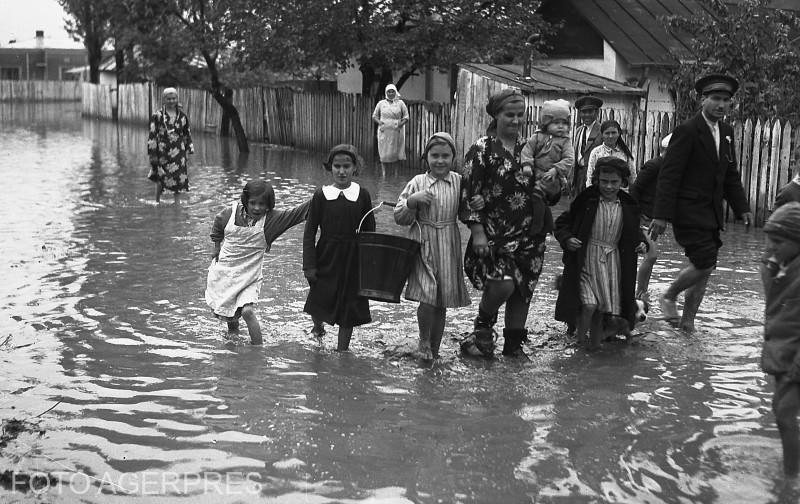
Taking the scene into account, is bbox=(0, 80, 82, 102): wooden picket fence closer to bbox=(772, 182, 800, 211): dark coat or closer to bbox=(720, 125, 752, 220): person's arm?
bbox=(720, 125, 752, 220): person's arm

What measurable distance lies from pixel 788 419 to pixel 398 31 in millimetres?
19795

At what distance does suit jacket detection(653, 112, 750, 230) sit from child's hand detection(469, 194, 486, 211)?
1642 millimetres

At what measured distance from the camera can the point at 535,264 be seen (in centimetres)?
723

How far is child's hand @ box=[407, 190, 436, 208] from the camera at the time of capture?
6.93 m

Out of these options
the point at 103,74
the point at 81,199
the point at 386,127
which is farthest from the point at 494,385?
the point at 103,74

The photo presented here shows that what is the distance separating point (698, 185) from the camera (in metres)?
7.89

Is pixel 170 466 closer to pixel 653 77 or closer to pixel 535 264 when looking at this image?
pixel 535 264

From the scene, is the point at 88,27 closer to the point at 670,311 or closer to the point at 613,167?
the point at 670,311

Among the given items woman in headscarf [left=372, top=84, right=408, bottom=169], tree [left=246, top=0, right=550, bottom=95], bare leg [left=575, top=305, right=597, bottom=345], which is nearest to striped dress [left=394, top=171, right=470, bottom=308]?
bare leg [left=575, top=305, right=597, bottom=345]

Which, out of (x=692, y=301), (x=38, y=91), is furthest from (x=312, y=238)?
(x=38, y=91)

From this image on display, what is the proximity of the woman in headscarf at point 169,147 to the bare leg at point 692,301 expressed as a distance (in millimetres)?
9177

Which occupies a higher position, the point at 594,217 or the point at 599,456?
the point at 594,217

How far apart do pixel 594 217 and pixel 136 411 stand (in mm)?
3364

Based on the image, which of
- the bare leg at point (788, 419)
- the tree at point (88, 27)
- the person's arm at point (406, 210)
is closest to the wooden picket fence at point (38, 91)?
the tree at point (88, 27)
